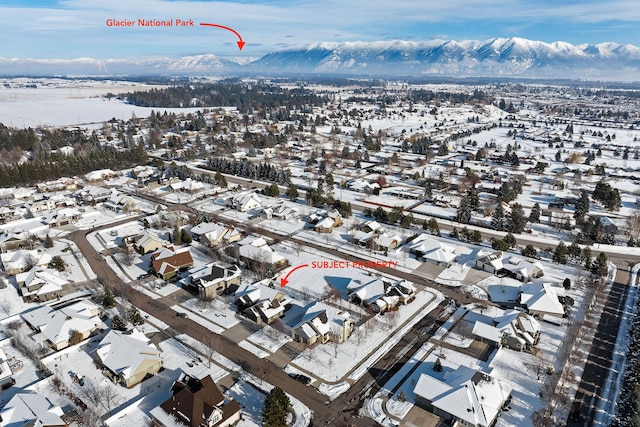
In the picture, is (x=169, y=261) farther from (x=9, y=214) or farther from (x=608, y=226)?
(x=608, y=226)

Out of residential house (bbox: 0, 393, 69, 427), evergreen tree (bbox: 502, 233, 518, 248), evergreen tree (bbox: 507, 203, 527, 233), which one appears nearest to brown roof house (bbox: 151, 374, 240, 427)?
residential house (bbox: 0, 393, 69, 427)

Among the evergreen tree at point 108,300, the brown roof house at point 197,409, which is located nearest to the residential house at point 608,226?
the brown roof house at point 197,409

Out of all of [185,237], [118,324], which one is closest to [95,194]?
[185,237]

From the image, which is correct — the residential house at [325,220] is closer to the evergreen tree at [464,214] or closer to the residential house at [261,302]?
the residential house at [261,302]

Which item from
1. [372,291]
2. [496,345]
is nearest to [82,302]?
[372,291]

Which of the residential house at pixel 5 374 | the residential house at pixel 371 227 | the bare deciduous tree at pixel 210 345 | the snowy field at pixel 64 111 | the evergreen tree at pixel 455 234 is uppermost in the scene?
the snowy field at pixel 64 111

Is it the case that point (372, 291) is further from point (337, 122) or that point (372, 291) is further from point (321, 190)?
point (337, 122)
